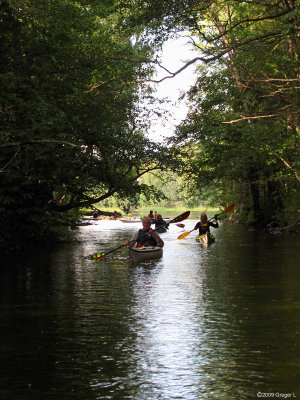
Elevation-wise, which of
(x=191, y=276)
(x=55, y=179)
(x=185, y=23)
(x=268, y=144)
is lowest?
(x=191, y=276)

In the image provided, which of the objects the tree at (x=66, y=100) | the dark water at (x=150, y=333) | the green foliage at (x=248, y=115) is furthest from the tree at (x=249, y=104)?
the dark water at (x=150, y=333)

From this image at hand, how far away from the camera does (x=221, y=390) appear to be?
581 cm

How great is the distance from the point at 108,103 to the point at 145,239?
8388mm

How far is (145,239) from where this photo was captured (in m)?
20.0

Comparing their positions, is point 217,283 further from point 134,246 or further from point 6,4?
point 6,4

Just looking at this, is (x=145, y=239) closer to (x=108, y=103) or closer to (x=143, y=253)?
(x=143, y=253)

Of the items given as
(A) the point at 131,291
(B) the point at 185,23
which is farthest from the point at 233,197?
(A) the point at 131,291

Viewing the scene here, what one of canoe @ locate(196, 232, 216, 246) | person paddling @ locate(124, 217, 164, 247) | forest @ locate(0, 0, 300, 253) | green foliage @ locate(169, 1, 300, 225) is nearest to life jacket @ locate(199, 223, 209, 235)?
canoe @ locate(196, 232, 216, 246)

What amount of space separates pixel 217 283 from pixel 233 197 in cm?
3428

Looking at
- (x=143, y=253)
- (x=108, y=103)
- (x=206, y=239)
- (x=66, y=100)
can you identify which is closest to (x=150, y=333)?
(x=143, y=253)

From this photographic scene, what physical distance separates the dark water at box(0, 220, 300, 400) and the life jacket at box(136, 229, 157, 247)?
3.03 m

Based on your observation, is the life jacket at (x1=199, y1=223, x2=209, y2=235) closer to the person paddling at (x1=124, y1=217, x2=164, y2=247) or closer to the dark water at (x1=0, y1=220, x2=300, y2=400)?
the person paddling at (x1=124, y1=217, x2=164, y2=247)

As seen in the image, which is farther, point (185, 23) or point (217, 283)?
point (185, 23)

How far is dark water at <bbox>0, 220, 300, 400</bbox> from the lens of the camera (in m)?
6.01
